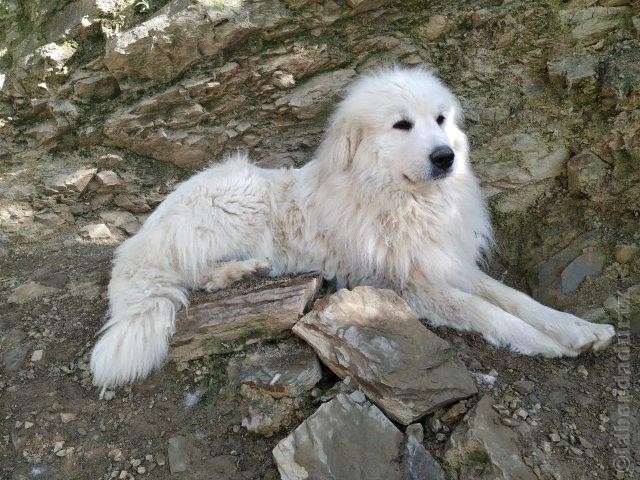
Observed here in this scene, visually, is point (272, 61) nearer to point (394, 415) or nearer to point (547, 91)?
point (547, 91)

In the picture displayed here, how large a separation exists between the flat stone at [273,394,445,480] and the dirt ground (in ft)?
0.59

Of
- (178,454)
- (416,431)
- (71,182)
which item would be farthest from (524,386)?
(71,182)

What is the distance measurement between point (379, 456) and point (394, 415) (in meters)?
0.28

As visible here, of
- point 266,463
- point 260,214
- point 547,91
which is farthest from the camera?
point 547,91

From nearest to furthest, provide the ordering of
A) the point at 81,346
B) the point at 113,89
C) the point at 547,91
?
the point at 81,346 < the point at 547,91 < the point at 113,89

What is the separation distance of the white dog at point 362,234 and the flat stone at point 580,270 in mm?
543

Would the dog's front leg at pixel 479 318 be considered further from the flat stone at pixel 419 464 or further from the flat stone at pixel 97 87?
the flat stone at pixel 97 87

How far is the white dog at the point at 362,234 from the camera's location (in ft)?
10.9

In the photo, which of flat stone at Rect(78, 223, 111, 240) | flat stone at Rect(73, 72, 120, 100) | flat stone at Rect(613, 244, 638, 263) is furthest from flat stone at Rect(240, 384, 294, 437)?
flat stone at Rect(73, 72, 120, 100)

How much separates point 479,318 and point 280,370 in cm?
143

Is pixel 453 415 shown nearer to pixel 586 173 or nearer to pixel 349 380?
pixel 349 380

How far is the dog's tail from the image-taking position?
3.12 m

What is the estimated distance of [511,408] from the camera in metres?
2.73

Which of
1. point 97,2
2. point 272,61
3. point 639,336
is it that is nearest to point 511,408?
point 639,336
